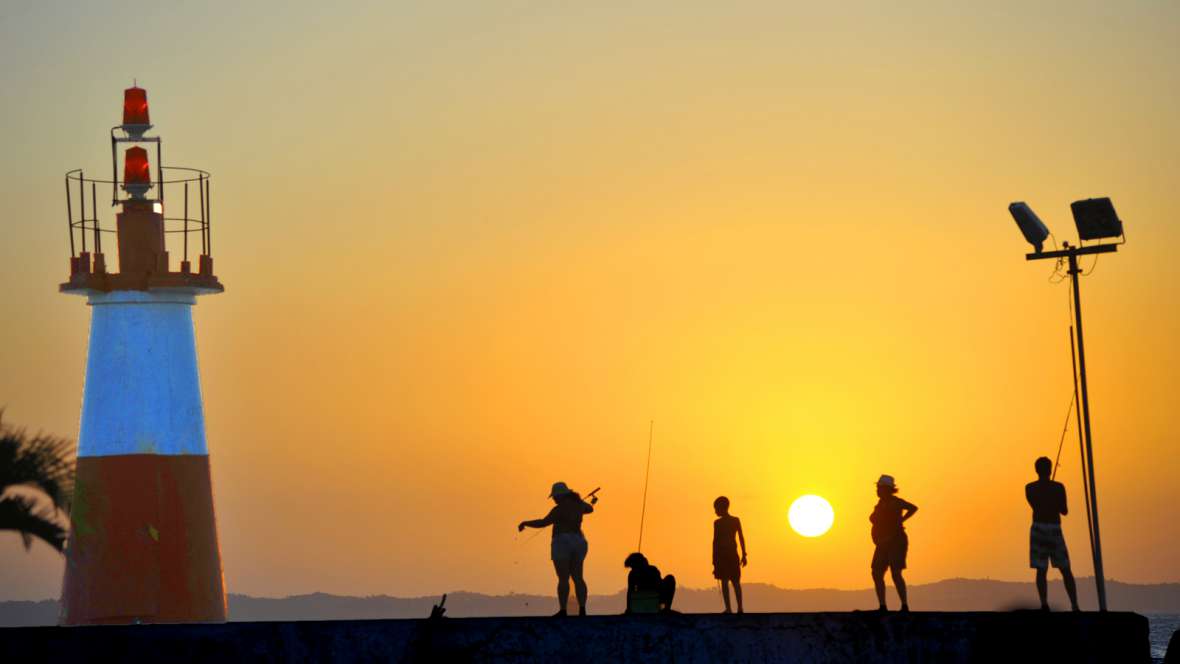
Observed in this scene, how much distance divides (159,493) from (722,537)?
10.0 m

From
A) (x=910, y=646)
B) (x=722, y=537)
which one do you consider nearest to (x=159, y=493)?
(x=722, y=537)

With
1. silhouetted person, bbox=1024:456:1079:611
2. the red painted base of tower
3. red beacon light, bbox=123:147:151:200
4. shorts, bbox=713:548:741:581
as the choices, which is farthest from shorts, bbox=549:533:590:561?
red beacon light, bbox=123:147:151:200

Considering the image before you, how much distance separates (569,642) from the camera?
64.5 feet

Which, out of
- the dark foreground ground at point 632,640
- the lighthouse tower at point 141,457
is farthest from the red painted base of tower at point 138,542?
the dark foreground ground at point 632,640

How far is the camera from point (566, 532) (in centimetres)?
2331

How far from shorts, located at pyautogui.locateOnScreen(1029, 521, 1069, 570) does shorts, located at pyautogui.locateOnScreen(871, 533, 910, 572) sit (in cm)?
144

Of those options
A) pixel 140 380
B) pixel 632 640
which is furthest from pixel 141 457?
pixel 632 640

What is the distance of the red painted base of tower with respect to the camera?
30328mm

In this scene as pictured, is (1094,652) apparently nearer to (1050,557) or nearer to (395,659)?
(1050,557)

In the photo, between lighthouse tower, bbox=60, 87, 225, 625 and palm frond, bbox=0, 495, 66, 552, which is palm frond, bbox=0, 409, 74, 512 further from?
lighthouse tower, bbox=60, 87, 225, 625

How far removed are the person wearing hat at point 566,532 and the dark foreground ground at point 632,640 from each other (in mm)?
3253

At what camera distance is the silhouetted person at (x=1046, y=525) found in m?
23.0

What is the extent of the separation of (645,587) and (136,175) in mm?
13617

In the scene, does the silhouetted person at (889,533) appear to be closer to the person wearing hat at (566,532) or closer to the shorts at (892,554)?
the shorts at (892,554)
